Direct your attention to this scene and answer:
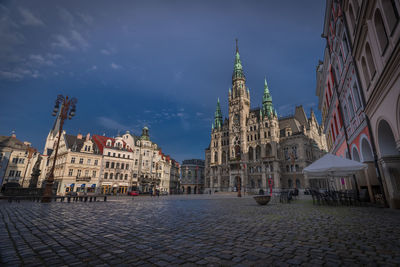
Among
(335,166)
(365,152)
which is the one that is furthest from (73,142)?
(365,152)

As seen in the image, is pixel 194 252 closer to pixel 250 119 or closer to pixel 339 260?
pixel 339 260

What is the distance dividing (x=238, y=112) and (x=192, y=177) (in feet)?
118

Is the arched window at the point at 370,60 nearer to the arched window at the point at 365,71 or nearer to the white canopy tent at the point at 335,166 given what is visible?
the arched window at the point at 365,71

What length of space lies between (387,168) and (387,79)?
4.57 m

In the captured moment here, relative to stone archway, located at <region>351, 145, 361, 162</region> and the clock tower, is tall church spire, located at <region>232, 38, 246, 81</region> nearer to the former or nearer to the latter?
the clock tower

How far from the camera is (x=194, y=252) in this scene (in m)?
3.76

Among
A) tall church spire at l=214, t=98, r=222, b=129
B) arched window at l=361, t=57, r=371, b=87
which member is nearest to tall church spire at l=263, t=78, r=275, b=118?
tall church spire at l=214, t=98, r=222, b=129

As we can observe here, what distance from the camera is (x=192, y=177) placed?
8494cm

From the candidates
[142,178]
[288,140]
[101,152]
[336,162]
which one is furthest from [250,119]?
[336,162]

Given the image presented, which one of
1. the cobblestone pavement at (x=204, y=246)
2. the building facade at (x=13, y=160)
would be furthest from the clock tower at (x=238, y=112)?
the building facade at (x=13, y=160)

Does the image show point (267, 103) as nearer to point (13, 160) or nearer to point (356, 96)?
point (356, 96)

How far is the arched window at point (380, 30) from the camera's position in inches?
349

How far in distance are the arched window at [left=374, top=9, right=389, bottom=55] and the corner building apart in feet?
143

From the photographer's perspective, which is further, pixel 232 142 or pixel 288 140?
pixel 232 142
